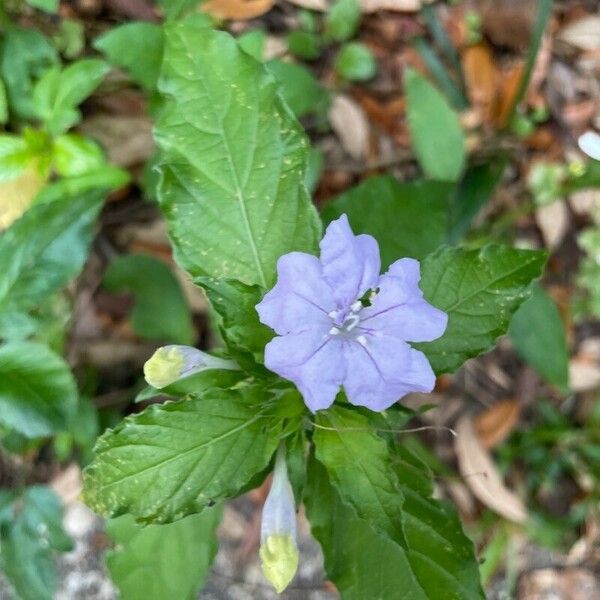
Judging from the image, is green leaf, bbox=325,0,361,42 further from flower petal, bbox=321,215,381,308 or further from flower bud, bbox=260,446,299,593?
flower bud, bbox=260,446,299,593

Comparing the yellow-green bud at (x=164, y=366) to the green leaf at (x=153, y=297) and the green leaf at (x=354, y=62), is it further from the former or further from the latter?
the green leaf at (x=354, y=62)

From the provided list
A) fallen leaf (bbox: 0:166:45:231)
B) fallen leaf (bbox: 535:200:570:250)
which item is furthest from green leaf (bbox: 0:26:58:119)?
fallen leaf (bbox: 535:200:570:250)

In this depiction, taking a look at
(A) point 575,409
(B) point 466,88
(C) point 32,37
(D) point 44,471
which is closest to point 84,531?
(D) point 44,471

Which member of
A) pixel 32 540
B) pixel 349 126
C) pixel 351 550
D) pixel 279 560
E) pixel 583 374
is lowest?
pixel 583 374

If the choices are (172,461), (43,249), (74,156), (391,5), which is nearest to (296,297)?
(172,461)

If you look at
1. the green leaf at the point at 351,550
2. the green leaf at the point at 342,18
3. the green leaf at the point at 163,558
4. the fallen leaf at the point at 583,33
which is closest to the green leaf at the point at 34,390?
the green leaf at the point at 163,558

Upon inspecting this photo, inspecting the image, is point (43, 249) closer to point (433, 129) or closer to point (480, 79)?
point (433, 129)
